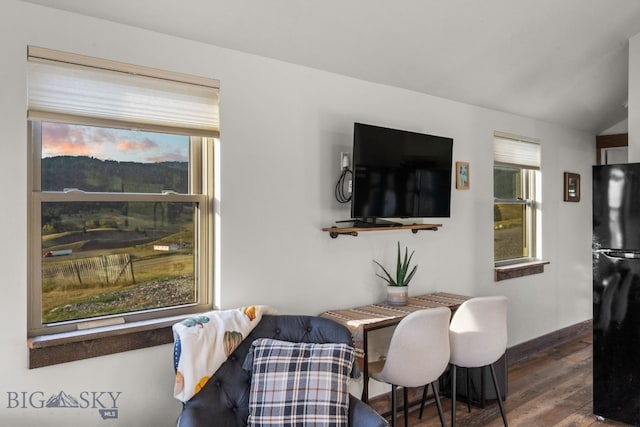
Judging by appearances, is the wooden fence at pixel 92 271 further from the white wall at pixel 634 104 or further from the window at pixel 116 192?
the white wall at pixel 634 104

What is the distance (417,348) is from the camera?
2.58 meters

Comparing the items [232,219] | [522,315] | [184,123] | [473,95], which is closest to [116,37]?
[184,123]

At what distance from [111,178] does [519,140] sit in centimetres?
369

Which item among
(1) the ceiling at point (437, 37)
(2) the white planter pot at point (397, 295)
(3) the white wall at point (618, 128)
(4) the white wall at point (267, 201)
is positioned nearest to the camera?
(4) the white wall at point (267, 201)

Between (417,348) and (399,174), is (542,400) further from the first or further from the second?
(399,174)

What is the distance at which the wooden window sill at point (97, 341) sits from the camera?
2020 millimetres

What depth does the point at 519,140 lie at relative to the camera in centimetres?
455

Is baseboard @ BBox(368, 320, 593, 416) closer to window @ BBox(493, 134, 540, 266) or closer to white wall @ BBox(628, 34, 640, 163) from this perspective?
window @ BBox(493, 134, 540, 266)

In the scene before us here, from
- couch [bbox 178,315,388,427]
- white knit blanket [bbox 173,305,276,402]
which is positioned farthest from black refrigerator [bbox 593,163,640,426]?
white knit blanket [bbox 173,305,276,402]

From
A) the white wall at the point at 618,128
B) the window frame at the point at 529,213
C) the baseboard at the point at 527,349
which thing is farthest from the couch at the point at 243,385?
the white wall at the point at 618,128

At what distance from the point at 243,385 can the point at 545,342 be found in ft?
12.2

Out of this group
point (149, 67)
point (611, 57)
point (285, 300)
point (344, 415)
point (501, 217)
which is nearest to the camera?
point (344, 415)

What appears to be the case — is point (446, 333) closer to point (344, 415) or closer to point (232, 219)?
point (344, 415)

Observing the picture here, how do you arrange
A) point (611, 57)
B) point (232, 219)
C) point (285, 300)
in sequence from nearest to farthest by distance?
1. point (232, 219)
2. point (285, 300)
3. point (611, 57)
